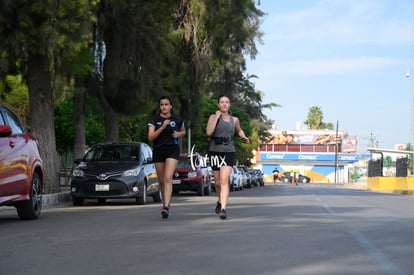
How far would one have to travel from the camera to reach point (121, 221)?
1135 centimetres

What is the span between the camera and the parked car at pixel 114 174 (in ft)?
52.5

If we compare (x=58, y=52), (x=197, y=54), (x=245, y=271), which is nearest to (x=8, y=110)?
(x=58, y=52)

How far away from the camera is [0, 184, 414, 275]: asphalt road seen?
6555 mm

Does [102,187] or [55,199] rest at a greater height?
[102,187]

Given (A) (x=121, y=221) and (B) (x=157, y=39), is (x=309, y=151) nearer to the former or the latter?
(B) (x=157, y=39)

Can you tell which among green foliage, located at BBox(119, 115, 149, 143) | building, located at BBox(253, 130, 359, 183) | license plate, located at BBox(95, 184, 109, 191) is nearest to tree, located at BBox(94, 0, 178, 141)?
license plate, located at BBox(95, 184, 109, 191)

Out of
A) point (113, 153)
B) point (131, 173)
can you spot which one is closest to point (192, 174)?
point (113, 153)

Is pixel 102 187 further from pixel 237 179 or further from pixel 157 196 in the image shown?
pixel 237 179

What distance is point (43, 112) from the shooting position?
1838 cm

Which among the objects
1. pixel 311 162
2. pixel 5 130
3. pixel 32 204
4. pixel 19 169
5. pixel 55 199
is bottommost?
pixel 311 162

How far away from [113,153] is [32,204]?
577cm

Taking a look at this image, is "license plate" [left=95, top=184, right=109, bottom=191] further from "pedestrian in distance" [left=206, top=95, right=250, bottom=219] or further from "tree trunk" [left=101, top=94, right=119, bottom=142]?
"tree trunk" [left=101, top=94, right=119, bottom=142]

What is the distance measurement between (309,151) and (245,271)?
4592 inches

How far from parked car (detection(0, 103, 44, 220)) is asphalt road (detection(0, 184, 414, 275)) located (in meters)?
0.37
